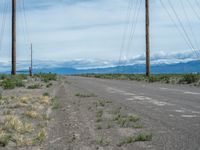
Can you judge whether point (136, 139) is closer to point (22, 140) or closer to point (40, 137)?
point (40, 137)

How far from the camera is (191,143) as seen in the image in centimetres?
811

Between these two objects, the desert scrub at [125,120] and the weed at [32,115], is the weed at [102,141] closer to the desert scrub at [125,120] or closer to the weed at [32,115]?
the desert scrub at [125,120]

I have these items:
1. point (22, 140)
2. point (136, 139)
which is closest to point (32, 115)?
point (22, 140)

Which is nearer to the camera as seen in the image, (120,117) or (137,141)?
(137,141)

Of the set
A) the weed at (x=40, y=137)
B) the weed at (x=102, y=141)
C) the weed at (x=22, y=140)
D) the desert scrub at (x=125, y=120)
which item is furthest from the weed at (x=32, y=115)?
the weed at (x=102, y=141)

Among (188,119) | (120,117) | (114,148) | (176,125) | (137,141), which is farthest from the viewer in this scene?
(120,117)

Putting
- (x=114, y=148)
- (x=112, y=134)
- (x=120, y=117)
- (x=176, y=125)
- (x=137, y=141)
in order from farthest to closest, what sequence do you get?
(x=120, y=117), (x=176, y=125), (x=112, y=134), (x=137, y=141), (x=114, y=148)

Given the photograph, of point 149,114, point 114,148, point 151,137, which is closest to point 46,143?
point 114,148

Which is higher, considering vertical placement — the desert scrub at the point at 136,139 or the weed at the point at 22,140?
the desert scrub at the point at 136,139

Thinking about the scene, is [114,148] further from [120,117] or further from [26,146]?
[120,117]

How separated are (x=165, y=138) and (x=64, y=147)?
7.33 feet

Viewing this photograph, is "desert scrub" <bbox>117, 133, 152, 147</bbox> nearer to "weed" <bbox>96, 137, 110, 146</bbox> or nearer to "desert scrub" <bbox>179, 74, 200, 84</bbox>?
"weed" <bbox>96, 137, 110, 146</bbox>

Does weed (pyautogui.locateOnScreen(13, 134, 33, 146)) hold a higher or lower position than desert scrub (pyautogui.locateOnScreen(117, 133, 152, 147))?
lower

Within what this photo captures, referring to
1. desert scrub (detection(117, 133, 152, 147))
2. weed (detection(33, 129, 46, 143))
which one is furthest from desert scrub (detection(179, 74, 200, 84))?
weed (detection(33, 129, 46, 143))
